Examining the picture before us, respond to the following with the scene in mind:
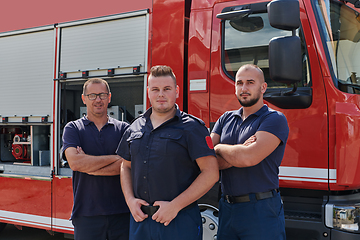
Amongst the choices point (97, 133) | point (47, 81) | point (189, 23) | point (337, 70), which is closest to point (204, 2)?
point (189, 23)

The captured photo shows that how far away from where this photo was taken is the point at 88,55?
3.99 meters

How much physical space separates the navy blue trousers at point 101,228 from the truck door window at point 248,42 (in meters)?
1.57

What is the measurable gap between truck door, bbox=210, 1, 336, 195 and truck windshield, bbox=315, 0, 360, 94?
0.49 feet

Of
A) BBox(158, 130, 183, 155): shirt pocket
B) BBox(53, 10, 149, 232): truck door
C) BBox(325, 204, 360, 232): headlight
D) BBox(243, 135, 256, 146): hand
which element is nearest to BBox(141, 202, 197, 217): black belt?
BBox(158, 130, 183, 155): shirt pocket

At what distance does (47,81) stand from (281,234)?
3.27 metres

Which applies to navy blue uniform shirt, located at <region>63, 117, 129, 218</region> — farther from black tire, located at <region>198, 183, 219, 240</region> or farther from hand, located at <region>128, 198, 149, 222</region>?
black tire, located at <region>198, 183, 219, 240</region>

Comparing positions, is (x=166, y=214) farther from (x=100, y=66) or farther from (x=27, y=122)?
(x=27, y=122)

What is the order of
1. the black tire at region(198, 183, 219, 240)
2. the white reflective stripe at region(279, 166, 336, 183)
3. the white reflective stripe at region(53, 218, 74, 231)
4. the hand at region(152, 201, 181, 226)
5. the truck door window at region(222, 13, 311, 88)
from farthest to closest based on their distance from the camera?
the white reflective stripe at region(53, 218, 74, 231) → the black tire at region(198, 183, 219, 240) → the truck door window at region(222, 13, 311, 88) → the white reflective stripe at region(279, 166, 336, 183) → the hand at region(152, 201, 181, 226)

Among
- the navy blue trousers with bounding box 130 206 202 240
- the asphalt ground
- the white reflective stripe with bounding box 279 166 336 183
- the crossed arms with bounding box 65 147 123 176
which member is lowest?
the asphalt ground

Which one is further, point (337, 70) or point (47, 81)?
point (47, 81)

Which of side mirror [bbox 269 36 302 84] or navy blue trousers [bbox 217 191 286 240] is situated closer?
navy blue trousers [bbox 217 191 286 240]

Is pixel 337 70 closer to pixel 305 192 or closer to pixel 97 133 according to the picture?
pixel 305 192

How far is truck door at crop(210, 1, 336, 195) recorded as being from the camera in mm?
2820

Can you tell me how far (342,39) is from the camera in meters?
3.00
